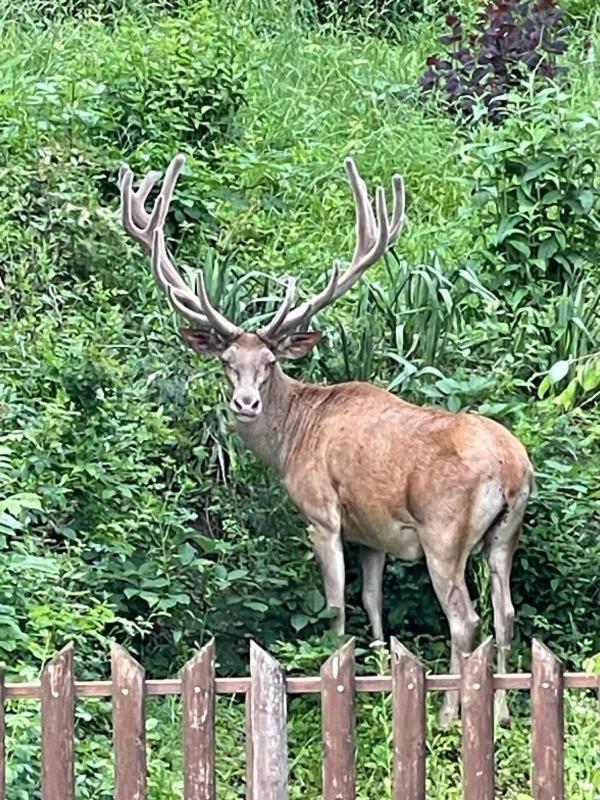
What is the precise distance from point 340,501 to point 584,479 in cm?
111

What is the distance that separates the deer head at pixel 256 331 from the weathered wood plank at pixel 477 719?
3.29 meters

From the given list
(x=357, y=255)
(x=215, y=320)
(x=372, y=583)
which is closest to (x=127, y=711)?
(x=372, y=583)

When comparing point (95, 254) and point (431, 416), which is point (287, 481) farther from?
point (95, 254)

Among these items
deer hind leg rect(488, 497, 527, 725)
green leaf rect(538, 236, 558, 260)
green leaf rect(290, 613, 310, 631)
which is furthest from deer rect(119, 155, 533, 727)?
green leaf rect(538, 236, 558, 260)

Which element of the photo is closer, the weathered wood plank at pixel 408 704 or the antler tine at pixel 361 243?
the weathered wood plank at pixel 408 704

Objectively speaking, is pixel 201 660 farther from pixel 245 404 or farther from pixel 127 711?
pixel 245 404

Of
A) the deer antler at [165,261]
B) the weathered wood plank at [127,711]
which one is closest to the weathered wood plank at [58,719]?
the weathered wood plank at [127,711]

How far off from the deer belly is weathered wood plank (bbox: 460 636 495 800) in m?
2.81

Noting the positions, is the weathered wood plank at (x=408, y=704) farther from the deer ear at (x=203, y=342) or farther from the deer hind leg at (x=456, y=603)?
the deer ear at (x=203, y=342)

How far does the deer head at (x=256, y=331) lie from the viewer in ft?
28.0

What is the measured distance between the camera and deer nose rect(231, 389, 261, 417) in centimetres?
837

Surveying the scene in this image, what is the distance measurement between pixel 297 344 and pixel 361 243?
24.7 inches

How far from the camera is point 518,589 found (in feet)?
27.6

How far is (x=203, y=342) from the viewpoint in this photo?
859cm
